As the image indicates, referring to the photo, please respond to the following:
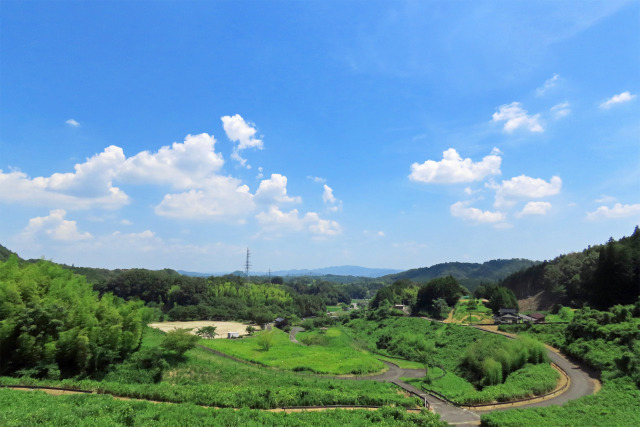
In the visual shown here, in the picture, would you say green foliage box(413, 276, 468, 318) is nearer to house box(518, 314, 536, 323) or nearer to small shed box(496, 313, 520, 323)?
small shed box(496, 313, 520, 323)

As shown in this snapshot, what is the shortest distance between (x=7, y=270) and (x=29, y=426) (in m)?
21.1

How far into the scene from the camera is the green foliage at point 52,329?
23.8 meters

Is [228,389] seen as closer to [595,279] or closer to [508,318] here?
[508,318]

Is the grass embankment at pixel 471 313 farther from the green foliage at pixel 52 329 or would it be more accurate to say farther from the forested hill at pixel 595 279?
the green foliage at pixel 52 329

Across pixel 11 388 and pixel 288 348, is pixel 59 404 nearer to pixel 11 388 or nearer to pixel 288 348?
pixel 11 388

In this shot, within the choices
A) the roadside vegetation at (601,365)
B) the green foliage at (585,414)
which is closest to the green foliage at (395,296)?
the roadside vegetation at (601,365)

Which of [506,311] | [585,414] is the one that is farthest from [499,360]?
[506,311]

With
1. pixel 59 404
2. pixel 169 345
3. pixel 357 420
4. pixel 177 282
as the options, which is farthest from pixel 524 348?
pixel 177 282

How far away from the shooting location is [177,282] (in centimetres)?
11462

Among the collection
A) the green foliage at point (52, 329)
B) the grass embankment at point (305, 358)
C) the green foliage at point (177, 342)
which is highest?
the green foliage at point (52, 329)

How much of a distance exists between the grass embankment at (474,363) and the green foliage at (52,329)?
2848 centimetres

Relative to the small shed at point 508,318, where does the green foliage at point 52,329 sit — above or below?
above

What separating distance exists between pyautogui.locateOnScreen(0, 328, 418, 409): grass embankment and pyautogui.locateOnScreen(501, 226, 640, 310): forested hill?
48572mm

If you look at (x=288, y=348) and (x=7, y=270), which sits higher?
(x=7, y=270)
